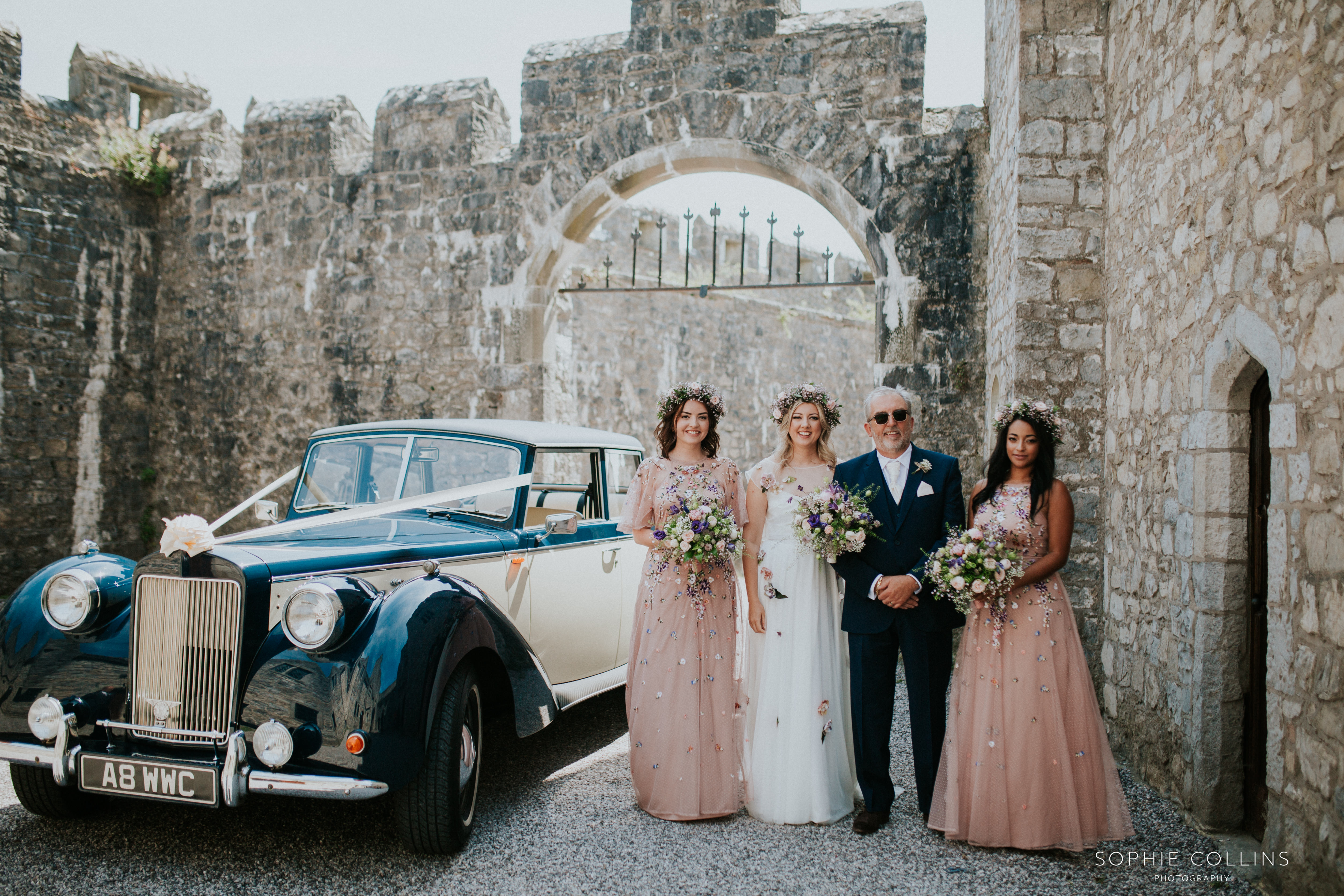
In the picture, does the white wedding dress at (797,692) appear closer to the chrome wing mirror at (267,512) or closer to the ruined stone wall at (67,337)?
the chrome wing mirror at (267,512)

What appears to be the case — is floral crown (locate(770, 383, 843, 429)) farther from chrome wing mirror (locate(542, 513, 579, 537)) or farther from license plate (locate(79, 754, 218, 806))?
license plate (locate(79, 754, 218, 806))

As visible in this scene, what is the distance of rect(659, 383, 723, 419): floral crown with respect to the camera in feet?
12.5

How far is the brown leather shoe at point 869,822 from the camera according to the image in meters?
3.29

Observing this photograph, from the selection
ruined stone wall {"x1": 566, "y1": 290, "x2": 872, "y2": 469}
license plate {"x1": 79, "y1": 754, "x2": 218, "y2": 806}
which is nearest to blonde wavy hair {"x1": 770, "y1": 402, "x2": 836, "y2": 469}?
license plate {"x1": 79, "y1": 754, "x2": 218, "y2": 806}

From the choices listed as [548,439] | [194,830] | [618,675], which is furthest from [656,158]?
[194,830]

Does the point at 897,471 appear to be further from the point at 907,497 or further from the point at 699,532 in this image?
the point at 699,532

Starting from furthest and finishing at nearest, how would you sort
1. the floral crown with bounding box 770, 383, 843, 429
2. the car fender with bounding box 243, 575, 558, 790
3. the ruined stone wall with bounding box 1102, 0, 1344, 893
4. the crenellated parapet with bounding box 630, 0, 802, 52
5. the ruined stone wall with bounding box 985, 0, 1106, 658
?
the crenellated parapet with bounding box 630, 0, 802, 52 < the ruined stone wall with bounding box 985, 0, 1106, 658 < the floral crown with bounding box 770, 383, 843, 429 < the car fender with bounding box 243, 575, 558, 790 < the ruined stone wall with bounding box 1102, 0, 1344, 893

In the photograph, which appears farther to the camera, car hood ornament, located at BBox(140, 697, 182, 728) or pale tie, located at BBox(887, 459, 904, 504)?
pale tie, located at BBox(887, 459, 904, 504)

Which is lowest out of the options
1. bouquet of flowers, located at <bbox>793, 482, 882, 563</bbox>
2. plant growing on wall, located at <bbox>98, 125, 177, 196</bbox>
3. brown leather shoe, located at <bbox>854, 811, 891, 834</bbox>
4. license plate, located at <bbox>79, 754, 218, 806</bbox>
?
brown leather shoe, located at <bbox>854, 811, 891, 834</bbox>

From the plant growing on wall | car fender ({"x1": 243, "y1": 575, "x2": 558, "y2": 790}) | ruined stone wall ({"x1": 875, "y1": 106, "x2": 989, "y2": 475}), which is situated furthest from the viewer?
the plant growing on wall

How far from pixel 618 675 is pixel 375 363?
512 cm

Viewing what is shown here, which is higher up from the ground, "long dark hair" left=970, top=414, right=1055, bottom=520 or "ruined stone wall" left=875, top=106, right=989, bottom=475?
"ruined stone wall" left=875, top=106, right=989, bottom=475

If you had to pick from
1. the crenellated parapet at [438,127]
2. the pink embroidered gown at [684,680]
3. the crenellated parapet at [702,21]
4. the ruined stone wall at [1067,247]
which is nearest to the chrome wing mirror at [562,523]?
the pink embroidered gown at [684,680]

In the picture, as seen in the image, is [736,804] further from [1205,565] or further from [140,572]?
[140,572]
